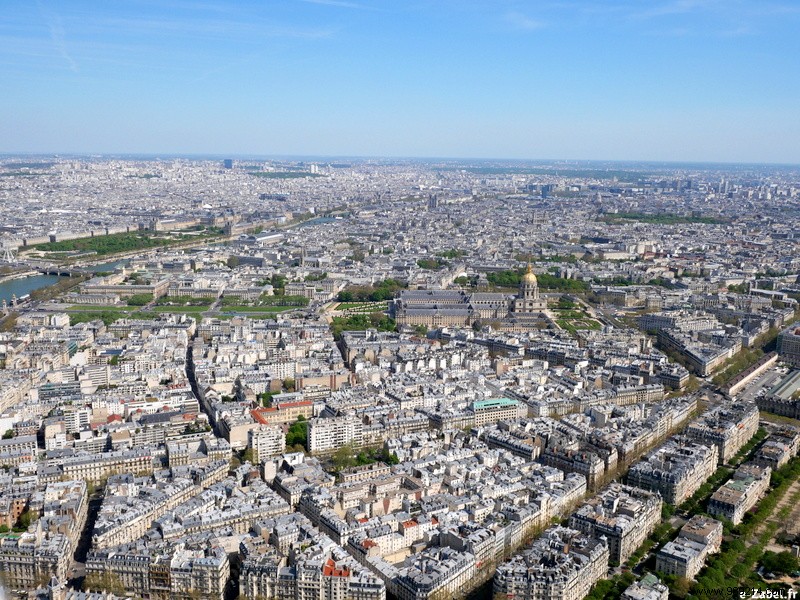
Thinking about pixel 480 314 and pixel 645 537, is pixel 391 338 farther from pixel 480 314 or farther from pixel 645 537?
pixel 645 537

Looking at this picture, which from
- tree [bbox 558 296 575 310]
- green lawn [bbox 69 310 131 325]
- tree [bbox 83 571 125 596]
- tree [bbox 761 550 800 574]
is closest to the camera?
tree [bbox 83 571 125 596]

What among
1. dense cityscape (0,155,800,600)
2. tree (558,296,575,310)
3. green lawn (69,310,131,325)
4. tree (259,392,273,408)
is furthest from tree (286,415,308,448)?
tree (558,296,575,310)

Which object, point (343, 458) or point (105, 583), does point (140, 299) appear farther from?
point (105, 583)

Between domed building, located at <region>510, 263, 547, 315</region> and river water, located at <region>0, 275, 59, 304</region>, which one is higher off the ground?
domed building, located at <region>510, 263, 547, 315</region>

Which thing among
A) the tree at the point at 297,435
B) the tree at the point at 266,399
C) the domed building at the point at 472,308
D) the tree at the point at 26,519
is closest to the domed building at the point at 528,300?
the domed building at the point at 472,308

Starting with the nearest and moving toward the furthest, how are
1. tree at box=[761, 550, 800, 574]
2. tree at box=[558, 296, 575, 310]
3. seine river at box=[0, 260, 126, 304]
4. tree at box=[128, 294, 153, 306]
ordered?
tree at box=[761, 550, 800, 574] → tree at box=[128, 294, 153, 306] → tree at box=[558, 296, 575, 310] → seine river at box=[0, 260, 126, 304]

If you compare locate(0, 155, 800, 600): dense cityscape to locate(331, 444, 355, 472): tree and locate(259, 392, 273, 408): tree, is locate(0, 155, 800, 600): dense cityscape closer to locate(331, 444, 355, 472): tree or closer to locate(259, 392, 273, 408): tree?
locate(331, 444, 355, 472): tree

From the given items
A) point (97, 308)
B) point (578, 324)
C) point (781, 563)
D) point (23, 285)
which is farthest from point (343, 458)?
point (23, 285)

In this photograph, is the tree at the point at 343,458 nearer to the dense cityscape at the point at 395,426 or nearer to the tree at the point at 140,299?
the dense cityscape at the point at 395,426
